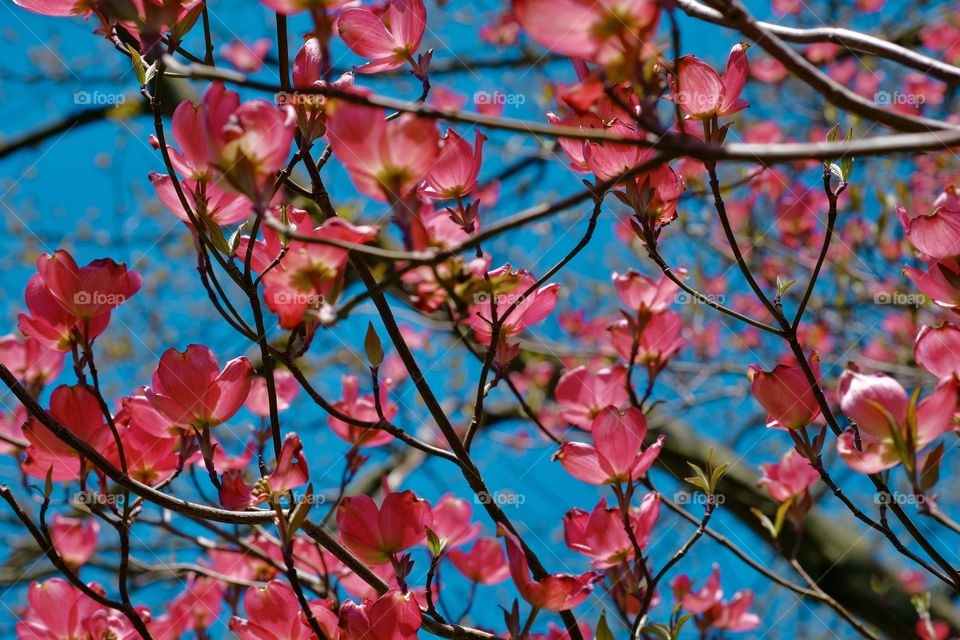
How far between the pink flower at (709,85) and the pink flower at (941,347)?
223 mm

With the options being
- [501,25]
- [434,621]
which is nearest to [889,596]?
[434,621]

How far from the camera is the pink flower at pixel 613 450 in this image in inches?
25.2

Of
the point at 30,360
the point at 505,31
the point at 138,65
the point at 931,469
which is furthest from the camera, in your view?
the point at 505,31

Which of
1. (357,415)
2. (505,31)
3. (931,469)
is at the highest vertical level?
(505,31)

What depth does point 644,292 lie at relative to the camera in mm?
831

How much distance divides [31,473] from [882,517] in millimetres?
703

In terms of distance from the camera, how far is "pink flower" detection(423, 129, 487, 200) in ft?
2.01

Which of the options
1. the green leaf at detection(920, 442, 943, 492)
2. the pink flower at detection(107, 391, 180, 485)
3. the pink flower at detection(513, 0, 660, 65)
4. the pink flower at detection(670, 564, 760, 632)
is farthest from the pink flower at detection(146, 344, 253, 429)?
the pink flower at detection(670, 564, 760, 632)

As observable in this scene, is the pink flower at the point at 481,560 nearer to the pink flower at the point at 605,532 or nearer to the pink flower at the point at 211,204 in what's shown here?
the pink flower at the point at 605,532

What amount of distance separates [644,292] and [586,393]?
0.40ft

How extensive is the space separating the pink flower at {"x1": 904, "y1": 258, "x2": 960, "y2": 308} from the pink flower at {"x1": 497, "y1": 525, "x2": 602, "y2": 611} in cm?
34

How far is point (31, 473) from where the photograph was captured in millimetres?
669

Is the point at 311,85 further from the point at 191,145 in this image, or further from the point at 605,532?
the point at 605,532

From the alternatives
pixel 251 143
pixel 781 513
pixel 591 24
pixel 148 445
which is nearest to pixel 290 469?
pixel 148 445
